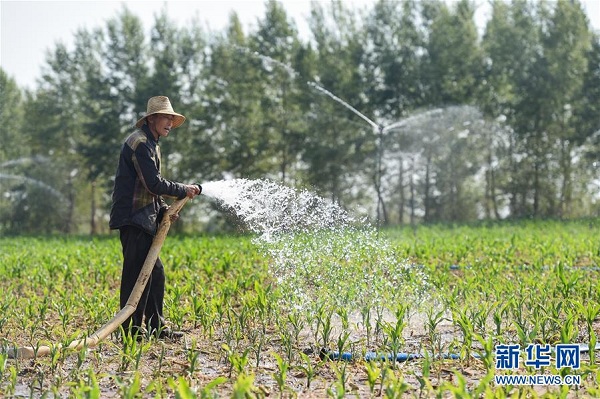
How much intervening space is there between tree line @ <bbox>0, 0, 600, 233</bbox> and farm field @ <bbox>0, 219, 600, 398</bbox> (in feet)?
62.6

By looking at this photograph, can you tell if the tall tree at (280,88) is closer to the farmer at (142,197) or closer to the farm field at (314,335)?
the farm field at (314,335)

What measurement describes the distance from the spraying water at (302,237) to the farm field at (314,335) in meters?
0.04

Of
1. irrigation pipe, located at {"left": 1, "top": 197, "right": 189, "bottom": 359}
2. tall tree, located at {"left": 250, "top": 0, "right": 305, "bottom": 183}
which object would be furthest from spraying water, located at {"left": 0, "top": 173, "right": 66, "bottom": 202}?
irrigation pipe, located at {"left": 1, "top": 197, "right": 189, "bottom": 359}

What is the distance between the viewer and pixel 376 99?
93.8ft

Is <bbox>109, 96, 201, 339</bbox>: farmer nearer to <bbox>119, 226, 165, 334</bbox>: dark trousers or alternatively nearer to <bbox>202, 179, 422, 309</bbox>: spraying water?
<bbox>119, 226, 165, 334</bbox>: dark trousers

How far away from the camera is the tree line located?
27.6m

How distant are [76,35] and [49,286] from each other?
25734mm

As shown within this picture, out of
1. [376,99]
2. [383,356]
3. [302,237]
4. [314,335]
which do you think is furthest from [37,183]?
[383,356]

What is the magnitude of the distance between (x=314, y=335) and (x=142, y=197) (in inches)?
60.6

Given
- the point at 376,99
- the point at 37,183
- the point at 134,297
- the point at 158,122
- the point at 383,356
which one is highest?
the point at 376,99

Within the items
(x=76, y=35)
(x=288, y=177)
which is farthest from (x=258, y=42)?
(x=76, y=35)

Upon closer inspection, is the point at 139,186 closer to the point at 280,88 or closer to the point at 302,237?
the point at 302,237

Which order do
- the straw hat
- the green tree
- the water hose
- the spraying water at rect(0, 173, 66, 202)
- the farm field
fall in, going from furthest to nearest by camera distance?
the spraying water at rect(0, 173, 66, 202)
the green tree
the straw hat
the water hose
the farm field

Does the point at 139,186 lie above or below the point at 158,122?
below
